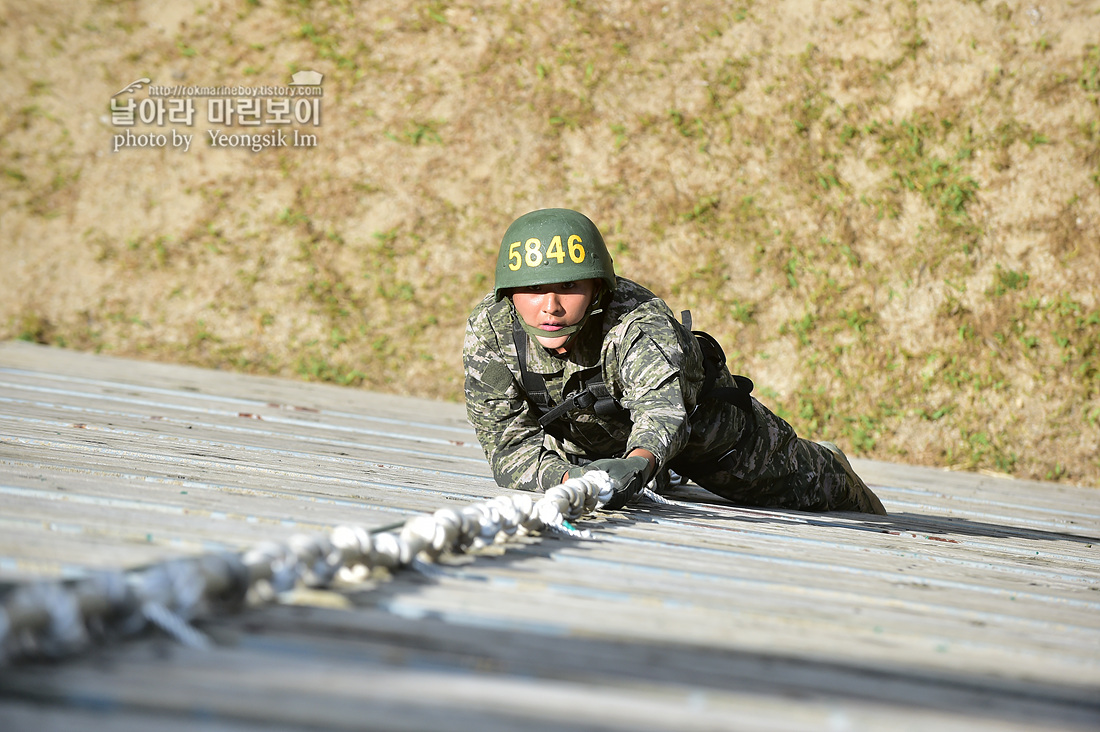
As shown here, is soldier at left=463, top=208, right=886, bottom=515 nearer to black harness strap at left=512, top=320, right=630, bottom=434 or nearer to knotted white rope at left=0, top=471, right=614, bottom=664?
black harness strap at left=512, top=320, right=630, bottom=434

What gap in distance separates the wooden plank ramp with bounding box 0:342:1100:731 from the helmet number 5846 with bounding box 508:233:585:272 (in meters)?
0.67

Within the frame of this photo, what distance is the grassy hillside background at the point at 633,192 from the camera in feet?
Result: 23.9

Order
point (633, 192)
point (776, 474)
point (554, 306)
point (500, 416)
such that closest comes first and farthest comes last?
point (554, 306) → point (500, 416) → point (776, 474) → point (633, 192)

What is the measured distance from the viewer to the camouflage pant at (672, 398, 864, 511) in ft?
10.6

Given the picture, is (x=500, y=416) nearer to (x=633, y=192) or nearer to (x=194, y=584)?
(x=194, y=584)

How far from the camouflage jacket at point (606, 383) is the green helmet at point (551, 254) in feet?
0.55

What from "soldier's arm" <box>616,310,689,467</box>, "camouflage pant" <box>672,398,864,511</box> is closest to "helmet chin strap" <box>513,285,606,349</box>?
"soldier's arm" <box>616,310,689,467</box>

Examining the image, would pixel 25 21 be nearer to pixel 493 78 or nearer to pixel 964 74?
pixel 493 78

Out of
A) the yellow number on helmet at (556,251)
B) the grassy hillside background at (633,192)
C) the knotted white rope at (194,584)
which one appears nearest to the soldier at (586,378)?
the yellow number on helmet at (556,251)

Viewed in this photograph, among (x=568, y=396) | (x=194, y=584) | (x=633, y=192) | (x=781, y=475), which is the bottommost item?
(x=781, y=475)

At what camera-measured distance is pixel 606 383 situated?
2818 mm

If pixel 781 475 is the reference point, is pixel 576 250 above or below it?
above

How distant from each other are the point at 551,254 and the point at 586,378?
40cm

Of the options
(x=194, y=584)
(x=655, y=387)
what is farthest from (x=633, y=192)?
(x=194, y=584)
